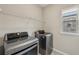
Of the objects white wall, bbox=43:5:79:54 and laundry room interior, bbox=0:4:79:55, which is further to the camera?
white wall, bbox=43:5:79:54

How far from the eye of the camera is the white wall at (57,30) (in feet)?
2.86

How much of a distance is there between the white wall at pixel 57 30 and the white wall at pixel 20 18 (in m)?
0.08

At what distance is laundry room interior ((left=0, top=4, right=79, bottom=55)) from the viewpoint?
772 mm

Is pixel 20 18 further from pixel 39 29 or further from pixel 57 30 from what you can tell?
pixel 57 30

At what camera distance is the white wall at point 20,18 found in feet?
2.48

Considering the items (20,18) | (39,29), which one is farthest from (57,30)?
(20,18)

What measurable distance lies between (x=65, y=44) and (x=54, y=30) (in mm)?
192

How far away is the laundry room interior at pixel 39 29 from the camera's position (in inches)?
30.4

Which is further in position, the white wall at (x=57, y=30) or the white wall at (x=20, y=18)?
the white wall at (x=57, y=30)

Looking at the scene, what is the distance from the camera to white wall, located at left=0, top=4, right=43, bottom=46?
757mm

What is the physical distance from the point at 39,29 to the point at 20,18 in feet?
0.75

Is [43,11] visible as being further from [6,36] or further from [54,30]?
[6,36]
